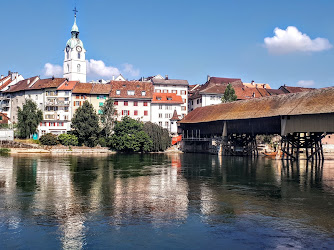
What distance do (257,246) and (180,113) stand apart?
216ft

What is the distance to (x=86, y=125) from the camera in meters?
64.8

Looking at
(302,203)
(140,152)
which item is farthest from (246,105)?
(302,203)

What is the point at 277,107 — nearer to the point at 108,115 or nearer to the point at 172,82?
the point at 108,115

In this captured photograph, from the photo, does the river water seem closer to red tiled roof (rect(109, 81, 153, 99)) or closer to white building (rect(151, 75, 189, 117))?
red tiled roof (rect(109, 81, 153, 99))

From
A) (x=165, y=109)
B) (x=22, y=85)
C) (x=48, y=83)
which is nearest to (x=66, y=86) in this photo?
(x=48, y=83)

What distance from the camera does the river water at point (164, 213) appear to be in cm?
1366

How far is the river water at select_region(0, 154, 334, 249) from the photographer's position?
13.7m

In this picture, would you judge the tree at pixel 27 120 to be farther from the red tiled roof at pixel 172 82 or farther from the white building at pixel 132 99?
the red tiled roof at pixel 172 82

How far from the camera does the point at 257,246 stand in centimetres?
1320

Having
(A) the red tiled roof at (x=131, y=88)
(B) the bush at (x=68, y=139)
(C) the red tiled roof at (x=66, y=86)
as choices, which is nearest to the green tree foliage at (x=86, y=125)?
(B) the bush at (x=68, y=139)

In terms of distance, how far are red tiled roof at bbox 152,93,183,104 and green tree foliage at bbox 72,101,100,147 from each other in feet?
47.4

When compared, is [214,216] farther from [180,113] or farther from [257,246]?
[180,113]

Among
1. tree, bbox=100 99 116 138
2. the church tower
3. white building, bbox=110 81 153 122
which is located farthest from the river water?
the church tower

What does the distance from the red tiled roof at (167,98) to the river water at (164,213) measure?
158 feet
